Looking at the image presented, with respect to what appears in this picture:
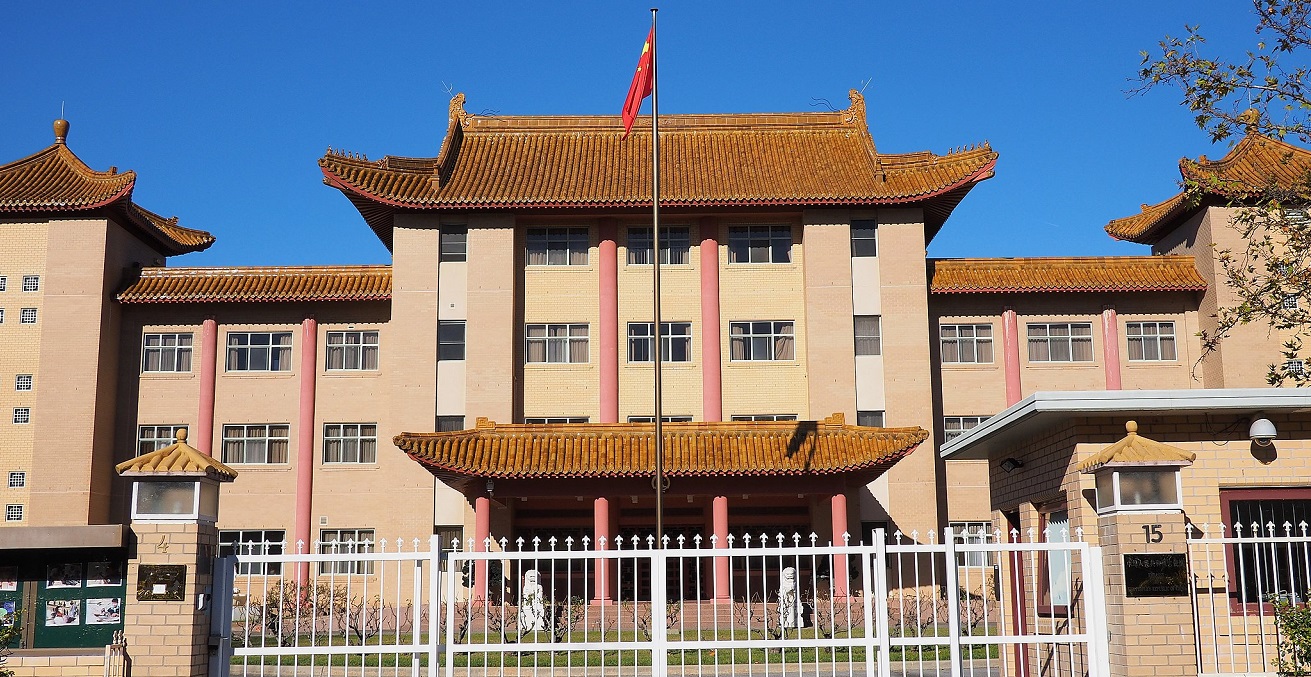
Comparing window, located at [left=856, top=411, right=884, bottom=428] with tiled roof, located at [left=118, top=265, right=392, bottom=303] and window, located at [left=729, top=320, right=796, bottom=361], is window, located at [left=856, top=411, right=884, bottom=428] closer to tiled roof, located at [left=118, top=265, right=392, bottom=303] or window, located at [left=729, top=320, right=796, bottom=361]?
window, located at [left=729, top=320, right=796, bottom=361]

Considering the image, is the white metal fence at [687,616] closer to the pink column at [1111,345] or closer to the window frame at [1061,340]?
the window frame at [1061,340]

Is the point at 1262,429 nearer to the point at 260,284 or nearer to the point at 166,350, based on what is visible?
the point at 260,284

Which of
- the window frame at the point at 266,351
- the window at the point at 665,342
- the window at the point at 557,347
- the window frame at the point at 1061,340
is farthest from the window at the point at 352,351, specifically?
the window frame at the point at 1061,340

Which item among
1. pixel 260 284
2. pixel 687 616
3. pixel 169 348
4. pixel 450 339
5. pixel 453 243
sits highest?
pixel 453 243

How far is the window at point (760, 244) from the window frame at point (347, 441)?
9.66 metres

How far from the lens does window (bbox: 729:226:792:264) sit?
30188mm

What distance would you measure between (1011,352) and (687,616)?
11.4 metres

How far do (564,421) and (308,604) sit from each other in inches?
276

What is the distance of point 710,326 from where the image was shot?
96.6ft

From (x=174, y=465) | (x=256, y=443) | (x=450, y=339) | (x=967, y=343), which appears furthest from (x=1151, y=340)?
(x=174, y=465)

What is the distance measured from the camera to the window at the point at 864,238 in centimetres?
2972

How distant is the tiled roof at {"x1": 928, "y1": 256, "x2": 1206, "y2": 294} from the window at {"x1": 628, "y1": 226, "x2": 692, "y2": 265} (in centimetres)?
594

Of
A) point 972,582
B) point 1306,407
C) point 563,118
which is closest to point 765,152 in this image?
point 563,118

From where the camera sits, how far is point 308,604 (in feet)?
84.9
